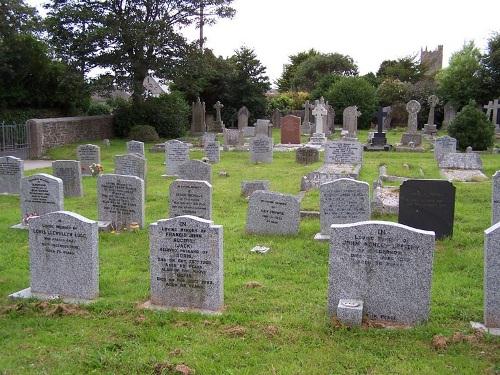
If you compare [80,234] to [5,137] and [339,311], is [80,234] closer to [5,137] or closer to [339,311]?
[339,311]

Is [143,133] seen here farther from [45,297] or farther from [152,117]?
[45,297]

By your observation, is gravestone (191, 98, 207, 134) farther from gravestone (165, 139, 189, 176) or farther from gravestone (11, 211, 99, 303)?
gravestone (11, 211, 99, 303)

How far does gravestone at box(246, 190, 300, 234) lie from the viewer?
10.1 metres

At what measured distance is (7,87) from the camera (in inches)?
1217

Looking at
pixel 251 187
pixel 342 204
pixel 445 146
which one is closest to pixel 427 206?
pixel 342 204

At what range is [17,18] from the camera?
Result: 31.6 m

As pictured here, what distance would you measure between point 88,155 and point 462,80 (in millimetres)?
32468

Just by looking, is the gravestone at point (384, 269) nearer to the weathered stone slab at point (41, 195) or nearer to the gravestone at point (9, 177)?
the weathered stone slab at point (41, 195)

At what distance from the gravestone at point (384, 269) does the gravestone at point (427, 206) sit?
3.36m

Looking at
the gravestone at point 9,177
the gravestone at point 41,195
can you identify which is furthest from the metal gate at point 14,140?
the gravestone at point 41,195

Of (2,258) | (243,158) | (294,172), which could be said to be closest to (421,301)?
(2,258)

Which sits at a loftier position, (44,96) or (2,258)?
(44,96)

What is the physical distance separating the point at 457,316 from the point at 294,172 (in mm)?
12849

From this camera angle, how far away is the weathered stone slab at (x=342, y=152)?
57.8ft
